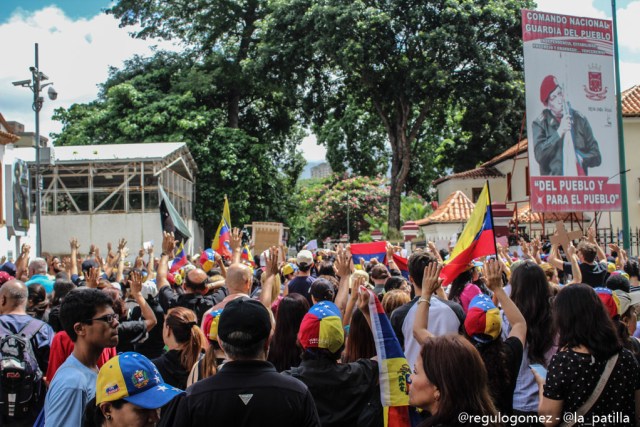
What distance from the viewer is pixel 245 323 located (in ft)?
10.3

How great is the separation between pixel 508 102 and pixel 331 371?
28962 millimetres

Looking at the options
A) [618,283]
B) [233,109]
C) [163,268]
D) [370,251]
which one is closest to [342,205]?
[233,109]

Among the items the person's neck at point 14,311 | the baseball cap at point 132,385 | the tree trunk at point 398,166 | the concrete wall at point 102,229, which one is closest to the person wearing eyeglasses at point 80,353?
the baseball cap at point 132,385

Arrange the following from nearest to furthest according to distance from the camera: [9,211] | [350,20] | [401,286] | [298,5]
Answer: [401,286]
[9,211]
[350,20]
[298,5]

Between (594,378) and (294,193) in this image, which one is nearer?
(594,378)

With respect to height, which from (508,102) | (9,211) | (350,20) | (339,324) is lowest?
(339,324)

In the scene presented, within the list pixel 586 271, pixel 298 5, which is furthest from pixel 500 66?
pixel 586 271

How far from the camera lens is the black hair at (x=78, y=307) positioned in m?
3.89

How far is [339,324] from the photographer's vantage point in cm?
Answer: 409

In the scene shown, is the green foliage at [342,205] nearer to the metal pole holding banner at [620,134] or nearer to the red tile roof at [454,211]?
the red tile roof at [454,211]

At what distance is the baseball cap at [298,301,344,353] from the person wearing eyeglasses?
1.11 m

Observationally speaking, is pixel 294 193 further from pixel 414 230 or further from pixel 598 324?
pixel 598 324

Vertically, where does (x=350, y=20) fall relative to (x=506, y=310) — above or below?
above

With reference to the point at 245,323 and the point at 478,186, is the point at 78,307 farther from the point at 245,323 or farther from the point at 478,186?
the point at 478,186
